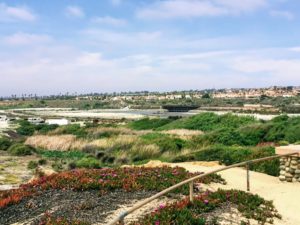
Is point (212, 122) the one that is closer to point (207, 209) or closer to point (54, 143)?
point (54, 143)

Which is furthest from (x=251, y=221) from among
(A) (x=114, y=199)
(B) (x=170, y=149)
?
(B) (x=170, y=149)

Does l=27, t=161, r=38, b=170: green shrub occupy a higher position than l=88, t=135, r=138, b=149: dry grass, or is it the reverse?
l=88, t=135, r=138, b=149: dry grass

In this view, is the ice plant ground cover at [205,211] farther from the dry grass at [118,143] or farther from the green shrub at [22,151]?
the green shrub at [22,151]

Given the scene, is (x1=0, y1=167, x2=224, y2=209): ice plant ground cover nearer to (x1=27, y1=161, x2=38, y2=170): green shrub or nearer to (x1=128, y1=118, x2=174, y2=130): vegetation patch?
(x1=27, y1=161, x2=38, y2=170): green shrub

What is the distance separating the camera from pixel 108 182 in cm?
1302

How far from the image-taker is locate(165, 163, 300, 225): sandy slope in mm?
10795

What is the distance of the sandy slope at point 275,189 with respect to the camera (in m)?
10.8

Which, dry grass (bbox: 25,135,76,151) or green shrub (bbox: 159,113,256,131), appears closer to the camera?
dry grass (bbox: 25,135,76,151)

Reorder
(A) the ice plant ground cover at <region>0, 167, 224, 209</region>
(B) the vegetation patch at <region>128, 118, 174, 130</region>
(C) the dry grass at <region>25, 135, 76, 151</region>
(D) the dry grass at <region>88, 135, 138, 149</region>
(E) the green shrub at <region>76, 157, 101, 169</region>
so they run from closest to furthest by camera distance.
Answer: (A) the ice plant ground cover at <region>0, 167, 224, 209</region> < (E) the green shrub at <region>76, 157, 101, 169</region> < (D) the dry grass at <region>88, 135, 138, 149</region> < (C) the dry grass at <region>25, 135, 76, 151</region> < (B) the vegetation patch at <region>128, 118, 174, 130</region>

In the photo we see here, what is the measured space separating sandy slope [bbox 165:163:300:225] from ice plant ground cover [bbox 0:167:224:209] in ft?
2.95

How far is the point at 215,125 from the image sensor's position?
153 feet

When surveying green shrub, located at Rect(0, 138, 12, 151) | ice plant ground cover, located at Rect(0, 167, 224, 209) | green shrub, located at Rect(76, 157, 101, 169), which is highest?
ice plant ground cover, located at Rect(0, 167, 224, 209)

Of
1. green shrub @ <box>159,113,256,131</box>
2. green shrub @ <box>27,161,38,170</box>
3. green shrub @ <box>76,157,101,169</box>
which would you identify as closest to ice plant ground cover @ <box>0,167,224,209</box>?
green shrub @ <box>76,157,101,169</box>

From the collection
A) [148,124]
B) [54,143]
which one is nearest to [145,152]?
[54,143]
